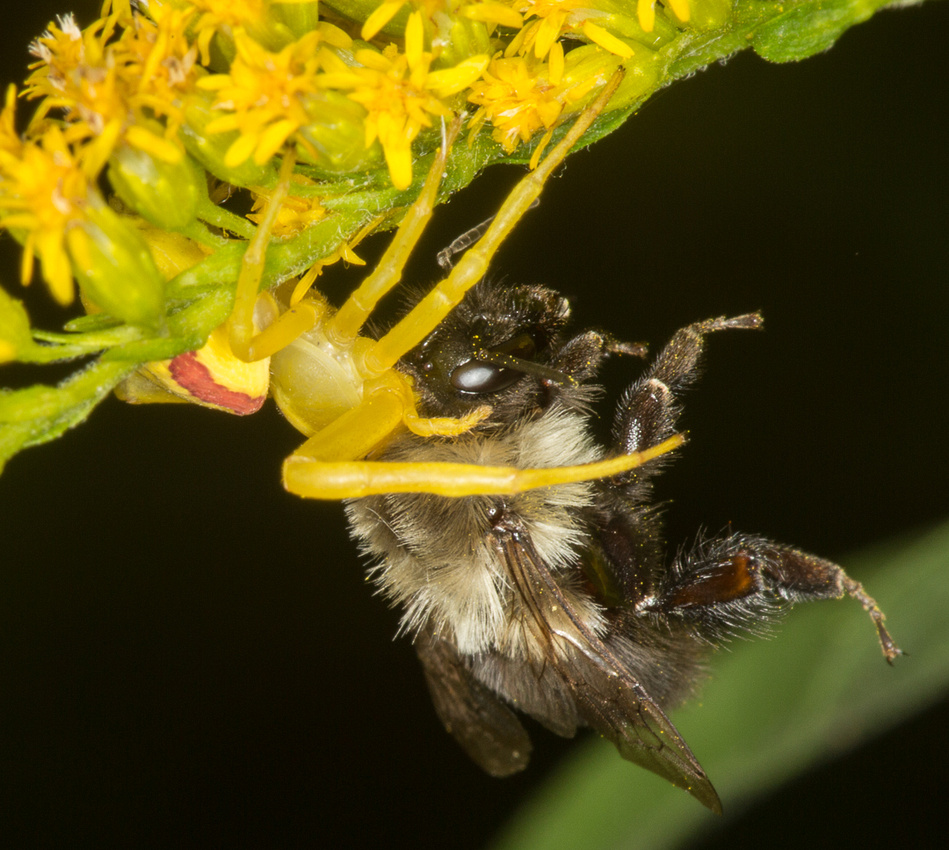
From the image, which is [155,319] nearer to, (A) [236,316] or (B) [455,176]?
(A) [236,316]

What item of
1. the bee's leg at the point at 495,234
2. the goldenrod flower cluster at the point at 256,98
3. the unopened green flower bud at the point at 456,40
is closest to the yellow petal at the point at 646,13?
the goldenrod flower cluster at the point at 256,98

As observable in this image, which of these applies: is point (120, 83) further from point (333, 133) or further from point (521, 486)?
point (521, 486)

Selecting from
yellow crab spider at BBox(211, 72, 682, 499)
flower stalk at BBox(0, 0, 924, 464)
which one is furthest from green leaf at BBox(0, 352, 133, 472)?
yellow crab spider at BBox(211, 72, 682, 499)

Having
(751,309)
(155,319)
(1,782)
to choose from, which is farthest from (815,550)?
(1,782)

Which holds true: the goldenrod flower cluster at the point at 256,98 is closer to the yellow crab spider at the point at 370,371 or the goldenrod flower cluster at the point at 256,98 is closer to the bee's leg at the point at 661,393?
the yellow crab spider at the point at 370,371

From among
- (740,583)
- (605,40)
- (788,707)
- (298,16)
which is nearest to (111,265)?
(298,16)

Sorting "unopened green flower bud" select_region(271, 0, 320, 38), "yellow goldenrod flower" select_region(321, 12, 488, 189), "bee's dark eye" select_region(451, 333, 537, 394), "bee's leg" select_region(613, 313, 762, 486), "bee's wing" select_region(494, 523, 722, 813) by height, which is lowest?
"bee's wing" select_region(494, 523, 722, 813)

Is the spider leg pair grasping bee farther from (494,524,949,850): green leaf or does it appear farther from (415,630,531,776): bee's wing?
(494,524,949,850): green leaf
